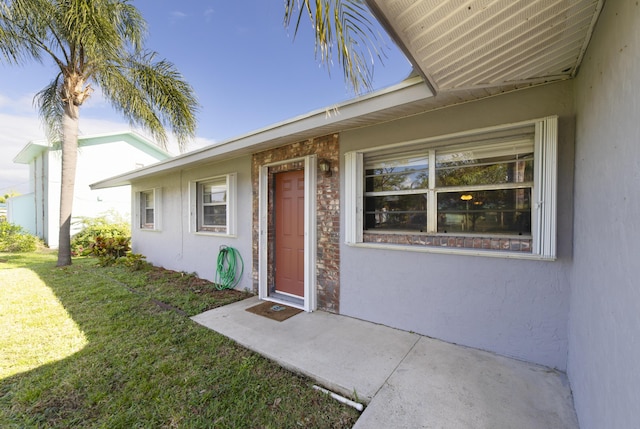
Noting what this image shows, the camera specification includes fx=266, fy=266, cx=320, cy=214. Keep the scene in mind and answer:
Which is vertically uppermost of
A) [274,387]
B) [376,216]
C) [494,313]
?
[376,216]

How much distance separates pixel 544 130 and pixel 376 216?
6.43ft

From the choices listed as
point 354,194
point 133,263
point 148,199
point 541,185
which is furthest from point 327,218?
point 148,199

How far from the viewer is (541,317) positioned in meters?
2.54

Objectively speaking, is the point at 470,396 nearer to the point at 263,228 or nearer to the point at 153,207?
the point at 263,228

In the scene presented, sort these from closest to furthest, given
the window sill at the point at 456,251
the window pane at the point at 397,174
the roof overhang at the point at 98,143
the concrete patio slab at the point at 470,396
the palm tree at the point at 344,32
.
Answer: the palm tree at the point at 344,32 → the concrete patio slab at the point at 470,396 → the window sill at the point at 456,251 → the window pane at the point at 397,174 → the roof overhang at the point at 98,143

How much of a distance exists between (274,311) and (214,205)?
3080mm

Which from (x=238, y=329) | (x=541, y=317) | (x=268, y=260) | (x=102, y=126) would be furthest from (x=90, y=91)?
(x=541, y=317)

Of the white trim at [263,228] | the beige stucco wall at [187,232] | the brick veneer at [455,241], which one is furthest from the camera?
the beige stucco wall at [187,232]

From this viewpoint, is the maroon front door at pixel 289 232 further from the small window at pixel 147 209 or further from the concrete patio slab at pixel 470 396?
the small window at pixel 147 209

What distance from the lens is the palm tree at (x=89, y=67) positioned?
6.00m

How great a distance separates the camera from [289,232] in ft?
15.2

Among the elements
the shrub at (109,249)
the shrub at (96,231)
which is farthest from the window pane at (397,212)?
the shrub at (96,231)

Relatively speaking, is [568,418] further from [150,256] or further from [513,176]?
[150,256]

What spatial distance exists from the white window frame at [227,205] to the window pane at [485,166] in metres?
3.74
